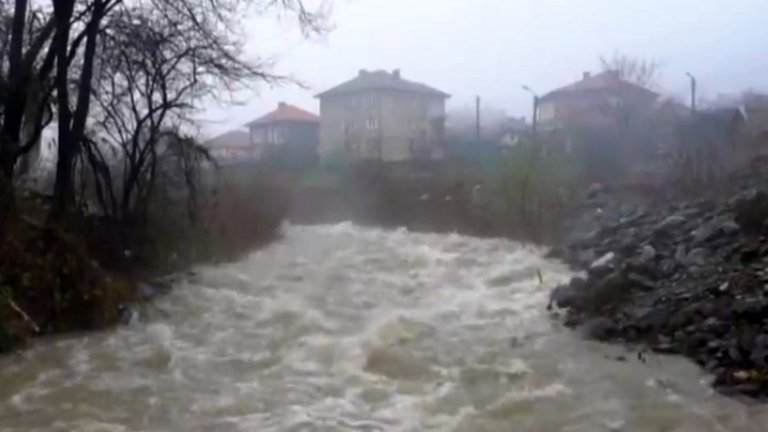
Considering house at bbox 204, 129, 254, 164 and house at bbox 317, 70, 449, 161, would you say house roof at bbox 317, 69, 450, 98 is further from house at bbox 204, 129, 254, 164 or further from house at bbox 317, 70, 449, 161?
house at bbox 204, 129, 254, 164

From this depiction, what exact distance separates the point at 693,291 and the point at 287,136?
27699 mm

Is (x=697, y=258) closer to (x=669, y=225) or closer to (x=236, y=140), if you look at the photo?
(x=669, y=225)

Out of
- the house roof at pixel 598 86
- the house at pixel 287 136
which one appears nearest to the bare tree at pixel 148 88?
the house at pixel 287 136

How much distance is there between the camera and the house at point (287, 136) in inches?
1222

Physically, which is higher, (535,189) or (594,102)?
(594,102)

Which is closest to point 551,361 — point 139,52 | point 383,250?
point 139,52

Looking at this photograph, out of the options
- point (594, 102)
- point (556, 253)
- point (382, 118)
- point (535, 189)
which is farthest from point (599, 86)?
point (556, 253)

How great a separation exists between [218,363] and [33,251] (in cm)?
324

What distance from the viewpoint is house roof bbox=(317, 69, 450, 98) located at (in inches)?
1506

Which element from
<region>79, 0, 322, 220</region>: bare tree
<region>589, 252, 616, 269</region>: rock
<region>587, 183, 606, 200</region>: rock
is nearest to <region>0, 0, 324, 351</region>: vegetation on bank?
<region>79, 0, 322, 220</region>: bare tree

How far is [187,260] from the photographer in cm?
1652

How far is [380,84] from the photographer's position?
3822 centimetres

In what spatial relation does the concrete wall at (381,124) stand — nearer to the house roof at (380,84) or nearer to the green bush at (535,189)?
the house roof at (380,84)

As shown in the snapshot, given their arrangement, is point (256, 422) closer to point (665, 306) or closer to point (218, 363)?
point (218, 363)
